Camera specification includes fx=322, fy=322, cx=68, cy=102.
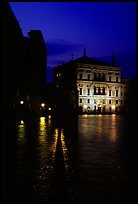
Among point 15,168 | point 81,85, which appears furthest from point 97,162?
point 81,85

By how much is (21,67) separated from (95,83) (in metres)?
43.6

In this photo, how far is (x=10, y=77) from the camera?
4606 centimetres

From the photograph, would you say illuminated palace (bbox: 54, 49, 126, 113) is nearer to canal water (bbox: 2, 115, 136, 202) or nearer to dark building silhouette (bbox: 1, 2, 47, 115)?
dark building silhouette (bbox: 1, 2, 47, 115)

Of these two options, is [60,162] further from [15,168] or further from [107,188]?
[107,188]

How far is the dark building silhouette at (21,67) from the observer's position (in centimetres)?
4359

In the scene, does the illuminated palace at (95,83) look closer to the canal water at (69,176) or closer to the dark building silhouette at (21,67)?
the dark building silhouette at (21,67)

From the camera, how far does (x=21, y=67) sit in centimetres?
5875

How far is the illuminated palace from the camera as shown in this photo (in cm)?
9456

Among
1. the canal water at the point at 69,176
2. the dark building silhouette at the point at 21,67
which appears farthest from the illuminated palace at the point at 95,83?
the canal water at the point at 69,176

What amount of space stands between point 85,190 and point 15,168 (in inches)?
125

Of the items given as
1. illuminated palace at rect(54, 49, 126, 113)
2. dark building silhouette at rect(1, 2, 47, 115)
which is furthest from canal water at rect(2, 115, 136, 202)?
illuminated palace at rect(54, 49, 126, 113)

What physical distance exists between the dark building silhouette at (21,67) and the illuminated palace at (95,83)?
778 inches

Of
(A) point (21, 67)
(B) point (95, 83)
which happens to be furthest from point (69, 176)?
(B) point (95, 83)

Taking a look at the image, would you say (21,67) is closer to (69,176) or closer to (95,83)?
(95,83)
